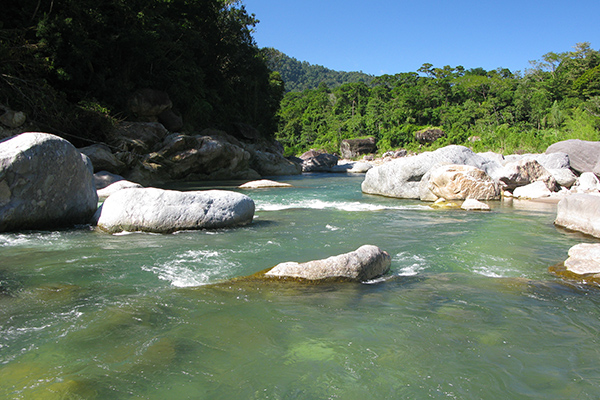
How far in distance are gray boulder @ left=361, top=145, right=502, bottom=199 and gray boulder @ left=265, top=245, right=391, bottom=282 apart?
28.9 ft

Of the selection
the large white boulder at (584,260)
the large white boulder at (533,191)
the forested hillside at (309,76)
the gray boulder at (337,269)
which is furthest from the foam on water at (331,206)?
the forested hillside at (309,76)

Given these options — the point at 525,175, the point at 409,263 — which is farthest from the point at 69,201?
the point at 525,175

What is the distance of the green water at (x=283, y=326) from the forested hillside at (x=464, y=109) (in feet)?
70.2

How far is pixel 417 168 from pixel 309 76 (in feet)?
546

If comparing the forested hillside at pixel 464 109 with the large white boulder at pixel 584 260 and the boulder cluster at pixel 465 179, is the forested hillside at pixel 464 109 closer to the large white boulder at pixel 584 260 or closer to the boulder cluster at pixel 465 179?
the boulder cluster at pixel 465 179

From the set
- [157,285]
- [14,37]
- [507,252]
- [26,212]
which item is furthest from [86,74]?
[507,252]

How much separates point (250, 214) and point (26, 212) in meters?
4.05

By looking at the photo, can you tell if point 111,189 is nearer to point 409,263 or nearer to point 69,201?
point 69,201

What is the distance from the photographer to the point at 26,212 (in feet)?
24.7

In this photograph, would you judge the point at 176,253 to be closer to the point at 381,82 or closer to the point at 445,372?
the point at 445,372

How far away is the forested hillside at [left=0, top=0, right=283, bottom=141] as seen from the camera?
15883 millimetres

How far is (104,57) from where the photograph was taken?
20328mm

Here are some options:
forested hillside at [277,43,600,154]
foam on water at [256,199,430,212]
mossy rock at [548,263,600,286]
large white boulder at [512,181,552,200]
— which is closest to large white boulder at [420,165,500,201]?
large white boulder at [512,181,552,200]

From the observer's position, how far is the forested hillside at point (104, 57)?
52.1 ft
